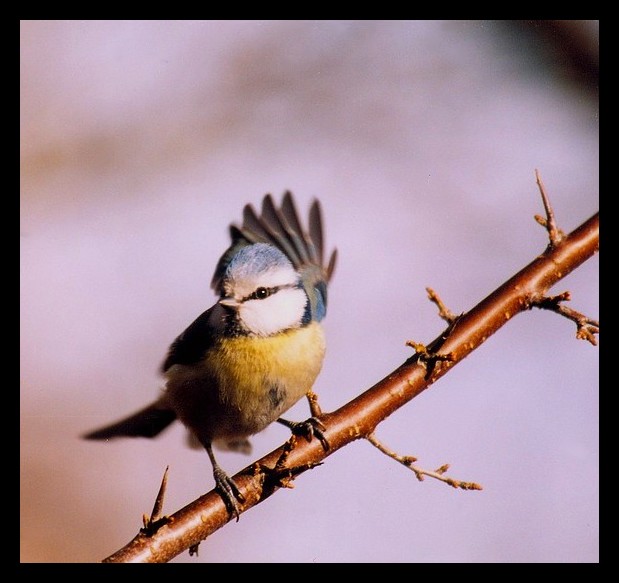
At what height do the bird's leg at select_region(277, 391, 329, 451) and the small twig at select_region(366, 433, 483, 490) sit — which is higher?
the bird's leg at select_region(277, 391, 329, 451)

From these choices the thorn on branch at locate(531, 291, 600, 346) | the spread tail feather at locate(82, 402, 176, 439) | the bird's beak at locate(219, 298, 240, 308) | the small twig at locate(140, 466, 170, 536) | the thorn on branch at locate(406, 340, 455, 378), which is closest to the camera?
the small twig at locate(140, 466, 170, 536)

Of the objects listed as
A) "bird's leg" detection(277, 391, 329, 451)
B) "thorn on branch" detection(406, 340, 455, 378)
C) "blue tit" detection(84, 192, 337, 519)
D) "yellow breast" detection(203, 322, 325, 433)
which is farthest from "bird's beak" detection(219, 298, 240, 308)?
"thorn on branch" detection(406, 340, 455, 378)

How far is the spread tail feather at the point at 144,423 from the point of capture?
2.40 metres

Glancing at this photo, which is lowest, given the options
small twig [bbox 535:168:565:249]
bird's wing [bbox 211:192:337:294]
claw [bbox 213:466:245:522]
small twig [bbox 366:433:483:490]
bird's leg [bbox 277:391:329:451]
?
small twig [bbox 366:433:483:490]

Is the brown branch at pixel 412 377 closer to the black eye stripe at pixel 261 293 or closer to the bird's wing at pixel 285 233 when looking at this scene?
the black eye stripe at pixel 261 293

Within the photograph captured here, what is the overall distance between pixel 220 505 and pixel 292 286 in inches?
32.1

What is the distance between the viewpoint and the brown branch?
5.34 ft

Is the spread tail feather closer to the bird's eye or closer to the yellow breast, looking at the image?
the yellow breast

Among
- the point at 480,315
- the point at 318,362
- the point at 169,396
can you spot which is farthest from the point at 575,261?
the point at 169,396

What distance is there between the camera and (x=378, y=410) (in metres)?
1.74

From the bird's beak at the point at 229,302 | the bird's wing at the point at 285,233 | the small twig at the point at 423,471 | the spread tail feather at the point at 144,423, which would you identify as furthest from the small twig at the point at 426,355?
the spread tail feather at the point at 144,423

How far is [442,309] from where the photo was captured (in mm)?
1694

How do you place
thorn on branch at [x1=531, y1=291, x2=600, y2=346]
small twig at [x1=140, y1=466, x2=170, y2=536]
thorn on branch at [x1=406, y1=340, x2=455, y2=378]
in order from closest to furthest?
small twig at [x1=140, y1=466, x2=170, y2=536], thorn on branch at [x1=531, y1=291, x2=600, y2=346], thorn on branch at [x1=406, y1=340, x2=455, y2=378]
